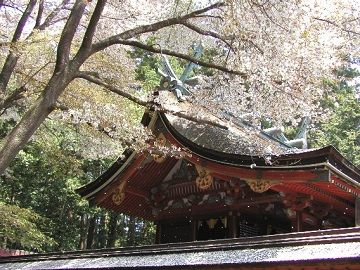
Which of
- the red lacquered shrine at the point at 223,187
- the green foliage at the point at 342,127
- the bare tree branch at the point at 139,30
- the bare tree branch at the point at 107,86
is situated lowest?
the red lacquered shrine at the point at 223,187

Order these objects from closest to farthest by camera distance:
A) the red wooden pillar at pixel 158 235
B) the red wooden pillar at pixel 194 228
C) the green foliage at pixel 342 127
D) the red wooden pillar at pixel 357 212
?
1. the red wooden pillar at pixel 357 212
2. the red wooden pillar at pixel 194 228
3. the red wooden pillar at pixel 158 235
4. the green foliage at pixel 342 127

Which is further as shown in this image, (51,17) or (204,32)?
(51,17)

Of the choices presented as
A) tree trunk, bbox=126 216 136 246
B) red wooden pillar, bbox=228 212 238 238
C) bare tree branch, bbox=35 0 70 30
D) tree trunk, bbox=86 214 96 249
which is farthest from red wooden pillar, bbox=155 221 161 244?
tree trunk, bbox=86 214 96 249

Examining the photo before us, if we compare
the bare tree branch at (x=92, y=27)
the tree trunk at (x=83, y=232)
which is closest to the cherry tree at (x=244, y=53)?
the bare tree branch at (x=92, y=27)

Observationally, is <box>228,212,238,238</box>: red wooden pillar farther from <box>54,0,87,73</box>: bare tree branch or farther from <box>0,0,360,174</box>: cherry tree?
<box>54,0,87,73</box>: bare tree branch

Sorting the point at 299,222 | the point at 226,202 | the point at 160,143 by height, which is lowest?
the point at 299,222

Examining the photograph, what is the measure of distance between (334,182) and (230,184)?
1990mm

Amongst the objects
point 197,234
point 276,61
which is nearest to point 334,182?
point 276,61

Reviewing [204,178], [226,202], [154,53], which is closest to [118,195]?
[204,178]

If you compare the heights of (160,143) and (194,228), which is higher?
(160,143)

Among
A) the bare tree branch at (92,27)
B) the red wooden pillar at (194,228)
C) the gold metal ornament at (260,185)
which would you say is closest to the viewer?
the bare tree branch at (92,27)

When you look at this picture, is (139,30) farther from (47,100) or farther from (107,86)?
(47,100)

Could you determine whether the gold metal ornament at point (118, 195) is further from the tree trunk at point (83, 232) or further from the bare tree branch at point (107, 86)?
the tree trunk at point (83, 232)

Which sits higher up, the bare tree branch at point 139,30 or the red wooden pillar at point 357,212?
the bare tree branch at point 139,30
